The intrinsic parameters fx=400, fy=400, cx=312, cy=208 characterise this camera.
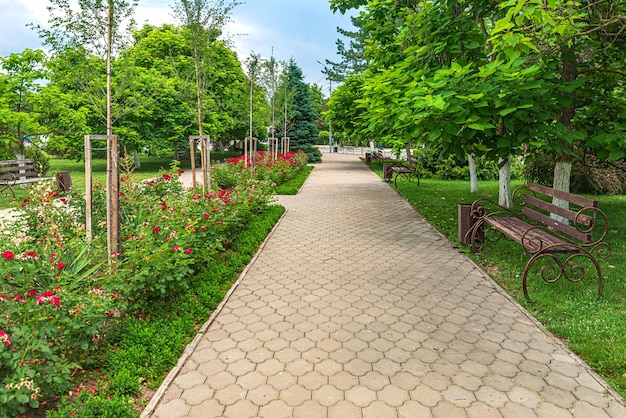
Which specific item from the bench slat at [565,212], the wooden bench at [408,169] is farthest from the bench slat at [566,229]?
the wooden bench at [408,169]

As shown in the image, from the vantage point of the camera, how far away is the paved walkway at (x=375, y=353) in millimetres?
2881

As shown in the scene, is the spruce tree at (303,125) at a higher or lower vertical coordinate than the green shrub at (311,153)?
higher

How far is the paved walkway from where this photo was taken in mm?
2881

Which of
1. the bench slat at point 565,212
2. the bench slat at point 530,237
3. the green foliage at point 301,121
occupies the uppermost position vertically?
the green foliage at point 301,121

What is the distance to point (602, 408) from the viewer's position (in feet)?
9.36

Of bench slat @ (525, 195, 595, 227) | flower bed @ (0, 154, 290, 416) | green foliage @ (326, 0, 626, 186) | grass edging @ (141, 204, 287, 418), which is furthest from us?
green foliage @ (326, 0, 626, 186)

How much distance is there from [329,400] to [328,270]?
9.79 ft

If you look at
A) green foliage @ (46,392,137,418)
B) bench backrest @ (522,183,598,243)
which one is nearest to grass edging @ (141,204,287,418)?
green foliage @ (46,392,137,418)

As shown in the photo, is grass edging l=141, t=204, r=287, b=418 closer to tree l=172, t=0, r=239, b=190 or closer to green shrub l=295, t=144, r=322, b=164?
tree l=172, t=0, r=239, b=190

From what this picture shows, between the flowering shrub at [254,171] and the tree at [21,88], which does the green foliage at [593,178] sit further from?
the tree at [21,88]

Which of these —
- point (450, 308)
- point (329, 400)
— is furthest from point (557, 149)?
point (329, 400)

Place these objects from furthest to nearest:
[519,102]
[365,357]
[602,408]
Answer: [519,102]
[365,357]
[602,408]

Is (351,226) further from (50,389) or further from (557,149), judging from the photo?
(50,389)

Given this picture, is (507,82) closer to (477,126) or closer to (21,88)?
(477,126)
